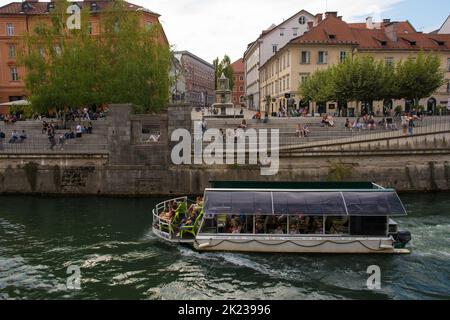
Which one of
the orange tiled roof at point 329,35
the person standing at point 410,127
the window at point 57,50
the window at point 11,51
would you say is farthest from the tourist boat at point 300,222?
the window at point 11,51

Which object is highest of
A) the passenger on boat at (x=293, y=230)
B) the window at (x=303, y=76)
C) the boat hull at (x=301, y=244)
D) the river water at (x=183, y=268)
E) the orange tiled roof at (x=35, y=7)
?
the orange tiled roof at (x=35, y=7)

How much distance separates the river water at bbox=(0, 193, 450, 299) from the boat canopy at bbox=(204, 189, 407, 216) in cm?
193

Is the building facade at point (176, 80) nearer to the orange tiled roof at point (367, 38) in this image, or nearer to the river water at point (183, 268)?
the orange tiled roof at point (367, 38)

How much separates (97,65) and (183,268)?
27.8 meters

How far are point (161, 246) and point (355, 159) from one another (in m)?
17.5

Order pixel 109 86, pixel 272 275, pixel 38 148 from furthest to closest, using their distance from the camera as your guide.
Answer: pixel 109 86 → pixel 38 148 → pixel 272 275

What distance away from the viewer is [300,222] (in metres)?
18.6

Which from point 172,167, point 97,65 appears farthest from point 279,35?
point 172,167

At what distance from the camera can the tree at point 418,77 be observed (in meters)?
41.5

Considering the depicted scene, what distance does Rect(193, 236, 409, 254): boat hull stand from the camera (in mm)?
17984

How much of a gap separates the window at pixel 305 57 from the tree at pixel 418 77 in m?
16.5

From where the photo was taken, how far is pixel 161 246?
63.2 feet

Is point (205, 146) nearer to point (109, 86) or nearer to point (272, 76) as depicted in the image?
point (109, 86)

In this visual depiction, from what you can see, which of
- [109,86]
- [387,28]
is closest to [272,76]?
[387,28]
